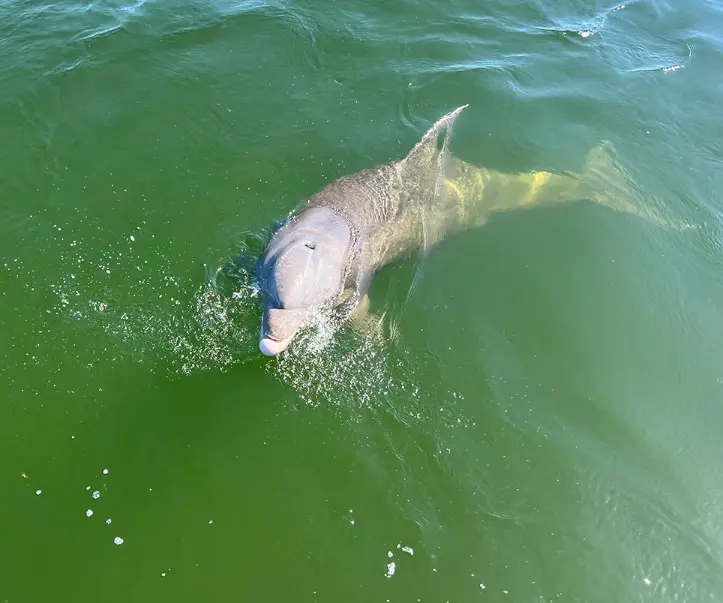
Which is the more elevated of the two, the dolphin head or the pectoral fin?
the dolphin head

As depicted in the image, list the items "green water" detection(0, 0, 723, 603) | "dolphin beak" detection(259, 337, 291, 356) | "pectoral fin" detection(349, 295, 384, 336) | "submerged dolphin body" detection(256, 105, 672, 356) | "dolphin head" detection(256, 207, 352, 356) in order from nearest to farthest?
"green water" detection(0, 0, 723, 603), "dolphin beak" detection(259, 337, 291, 356), "dolphin head" detection(256, 207, 352, 356), "submerged dolphin body" detection(256, 105, 672, 356), "pectoral fin" detection(349, 295, 384, 336)

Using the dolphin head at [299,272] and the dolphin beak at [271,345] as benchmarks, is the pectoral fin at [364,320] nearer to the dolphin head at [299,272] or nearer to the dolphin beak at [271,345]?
the dolphin head at [299,272]

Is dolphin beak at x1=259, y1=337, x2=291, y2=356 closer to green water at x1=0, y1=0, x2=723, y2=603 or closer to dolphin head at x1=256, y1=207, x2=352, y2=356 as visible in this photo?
dolphin head at x1=256, y1=207, x2=352, y2=356

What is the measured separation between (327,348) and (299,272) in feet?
4.25

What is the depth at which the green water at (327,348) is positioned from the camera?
6.91 metres

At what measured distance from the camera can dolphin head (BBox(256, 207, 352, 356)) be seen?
7707 mm

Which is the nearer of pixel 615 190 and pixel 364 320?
pixel 364 320

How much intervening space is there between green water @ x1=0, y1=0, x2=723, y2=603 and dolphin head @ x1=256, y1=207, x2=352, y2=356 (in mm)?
685

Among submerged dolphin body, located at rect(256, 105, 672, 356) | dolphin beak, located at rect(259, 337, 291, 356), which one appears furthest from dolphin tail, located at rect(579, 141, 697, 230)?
dolphin beak, located at rect(259, 337, 291, 356)

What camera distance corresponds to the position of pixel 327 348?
830 cm

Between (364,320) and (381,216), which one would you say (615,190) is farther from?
(364,320)

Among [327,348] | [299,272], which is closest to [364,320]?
[327,348]

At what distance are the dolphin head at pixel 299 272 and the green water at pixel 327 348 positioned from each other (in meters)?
0.68

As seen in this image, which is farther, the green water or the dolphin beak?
the dolphin beak
